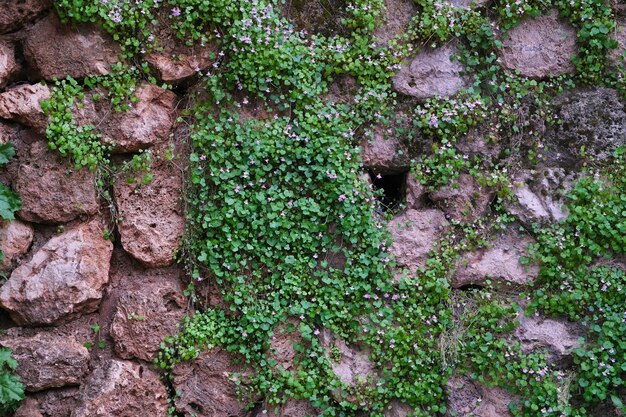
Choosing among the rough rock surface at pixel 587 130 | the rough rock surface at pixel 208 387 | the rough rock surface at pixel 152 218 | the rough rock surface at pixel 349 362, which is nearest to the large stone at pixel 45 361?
the rough rock surface at pixel 208 387

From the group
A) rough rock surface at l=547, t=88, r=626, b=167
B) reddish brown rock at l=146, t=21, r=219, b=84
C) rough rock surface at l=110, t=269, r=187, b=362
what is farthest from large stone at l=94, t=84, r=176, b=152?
rough rock surface at l=547, t=88, r=626, b=167

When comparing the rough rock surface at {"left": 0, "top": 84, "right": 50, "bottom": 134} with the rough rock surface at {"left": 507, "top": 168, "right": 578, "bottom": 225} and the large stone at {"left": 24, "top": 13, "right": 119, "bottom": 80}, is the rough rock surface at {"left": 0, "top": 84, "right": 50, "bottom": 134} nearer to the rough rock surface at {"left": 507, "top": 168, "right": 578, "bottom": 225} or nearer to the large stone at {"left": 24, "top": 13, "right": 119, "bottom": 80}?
the large stone at {"left": 24, "top": 13, "right": 119, "bottom": 80}

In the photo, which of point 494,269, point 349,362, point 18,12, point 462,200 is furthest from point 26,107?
point 494,269

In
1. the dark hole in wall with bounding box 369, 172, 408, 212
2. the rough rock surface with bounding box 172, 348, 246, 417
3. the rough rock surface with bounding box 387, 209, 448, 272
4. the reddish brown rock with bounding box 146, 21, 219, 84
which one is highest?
the reddish brown rock with bounding box 146, 21, 219, 84

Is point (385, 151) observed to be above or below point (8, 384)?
above

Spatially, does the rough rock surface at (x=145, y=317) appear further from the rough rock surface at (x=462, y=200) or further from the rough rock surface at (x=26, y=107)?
the rough rock surface at (x=462, y=200)

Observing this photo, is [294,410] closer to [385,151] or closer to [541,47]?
[385,151]
